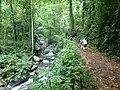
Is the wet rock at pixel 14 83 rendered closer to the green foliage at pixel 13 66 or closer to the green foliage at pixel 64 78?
the green foliage at pixel 13 66

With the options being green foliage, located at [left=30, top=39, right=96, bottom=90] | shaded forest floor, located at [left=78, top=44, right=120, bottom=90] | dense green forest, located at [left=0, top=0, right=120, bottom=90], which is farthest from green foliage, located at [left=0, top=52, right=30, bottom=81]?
green foliage, located at [left=30, top=39, right=96, bottom=90]

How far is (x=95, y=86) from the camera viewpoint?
7.11 metres

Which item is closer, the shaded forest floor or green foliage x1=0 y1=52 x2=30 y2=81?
the shaded forest floor

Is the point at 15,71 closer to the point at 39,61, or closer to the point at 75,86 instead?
the point at 39,61

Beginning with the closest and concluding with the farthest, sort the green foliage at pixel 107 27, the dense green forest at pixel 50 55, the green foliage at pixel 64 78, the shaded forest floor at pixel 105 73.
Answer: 1. the green foliage at pixel 64 78
2. the dense green forest at pixel 50 55
3. the shaded forest floor at pixel 105 73
4. the green foliage at pixel 107 27

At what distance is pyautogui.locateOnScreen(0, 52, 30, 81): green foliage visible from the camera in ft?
43.6

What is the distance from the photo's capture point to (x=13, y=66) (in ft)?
46.8

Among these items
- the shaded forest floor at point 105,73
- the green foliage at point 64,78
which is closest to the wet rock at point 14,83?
the shaded forest floor at point 105,73

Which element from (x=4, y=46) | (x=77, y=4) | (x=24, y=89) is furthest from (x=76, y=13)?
(x=24, y=89)

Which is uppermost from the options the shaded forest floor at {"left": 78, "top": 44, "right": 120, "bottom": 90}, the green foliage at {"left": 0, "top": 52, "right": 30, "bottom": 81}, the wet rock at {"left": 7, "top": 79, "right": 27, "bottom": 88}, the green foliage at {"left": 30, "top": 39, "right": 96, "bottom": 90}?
the green foliage at {"left": 30, "top": 39, "right": 96, "bottom": 90}

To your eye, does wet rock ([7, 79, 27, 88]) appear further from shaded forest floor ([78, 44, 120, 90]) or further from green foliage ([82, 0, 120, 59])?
green foliage ([82, 0, 120, 59])

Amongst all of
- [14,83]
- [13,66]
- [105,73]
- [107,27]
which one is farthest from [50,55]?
[105,73]

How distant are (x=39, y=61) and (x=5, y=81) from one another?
439cm

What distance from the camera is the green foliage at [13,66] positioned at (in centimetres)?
1328
